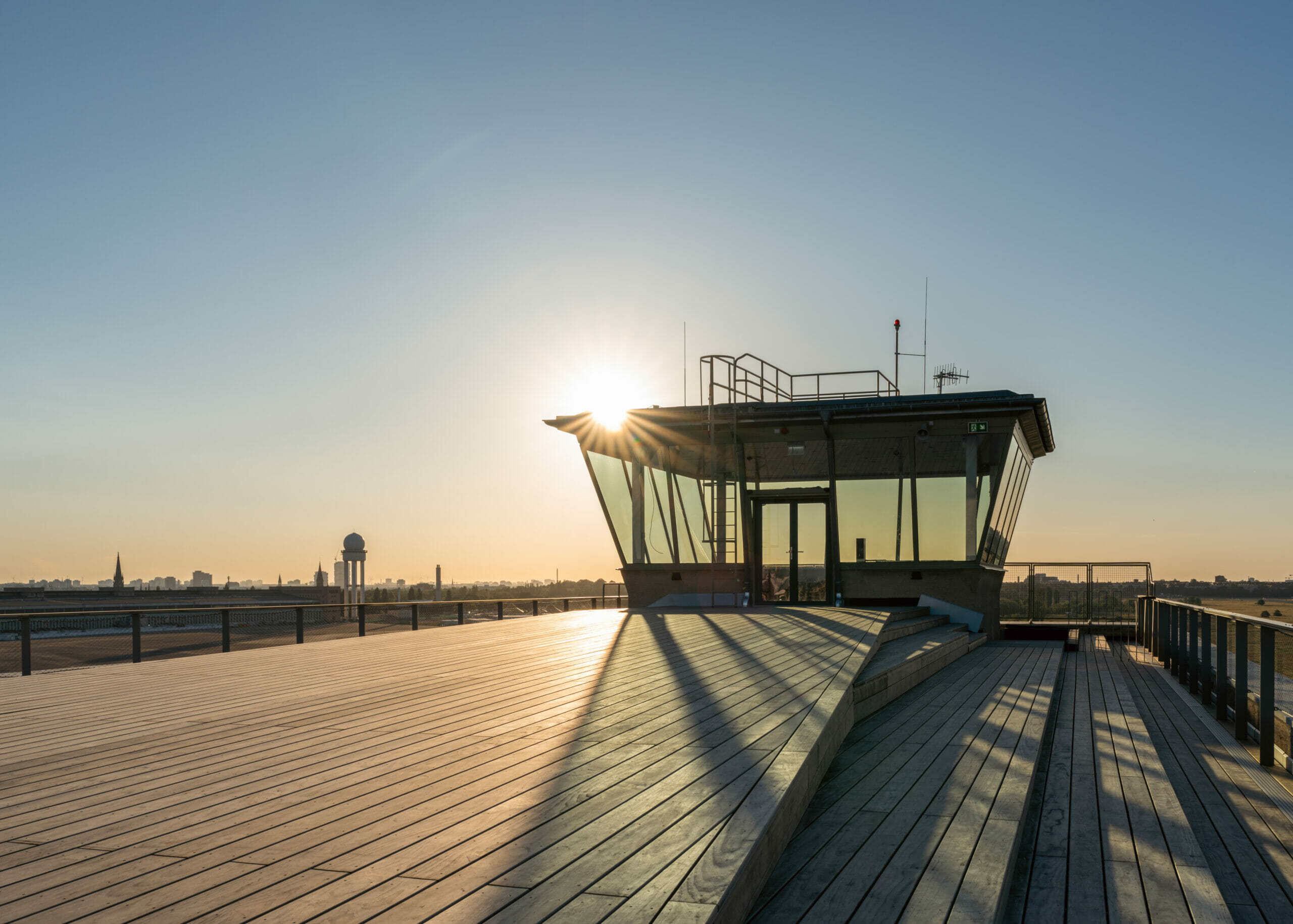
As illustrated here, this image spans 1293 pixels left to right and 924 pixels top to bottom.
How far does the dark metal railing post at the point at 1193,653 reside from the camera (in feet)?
33.3

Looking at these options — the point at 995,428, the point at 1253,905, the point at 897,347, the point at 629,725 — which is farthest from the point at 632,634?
the point at 897,347

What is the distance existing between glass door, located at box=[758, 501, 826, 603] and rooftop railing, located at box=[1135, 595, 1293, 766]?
9.72 meters

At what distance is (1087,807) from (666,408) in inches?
635

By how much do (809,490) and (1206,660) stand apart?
11492 mm

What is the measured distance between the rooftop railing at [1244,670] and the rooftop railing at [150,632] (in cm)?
937

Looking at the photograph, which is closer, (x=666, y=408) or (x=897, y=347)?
(x=666, y=408)

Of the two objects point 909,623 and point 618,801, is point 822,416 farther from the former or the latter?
point 618,801

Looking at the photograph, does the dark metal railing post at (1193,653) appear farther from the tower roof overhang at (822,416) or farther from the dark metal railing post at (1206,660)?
the tower roof overhang at (822,416)

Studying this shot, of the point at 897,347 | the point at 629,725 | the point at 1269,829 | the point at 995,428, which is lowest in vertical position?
the point at 1269,829

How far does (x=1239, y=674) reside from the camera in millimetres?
7430

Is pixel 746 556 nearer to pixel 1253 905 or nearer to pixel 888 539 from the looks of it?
pixel 888 539

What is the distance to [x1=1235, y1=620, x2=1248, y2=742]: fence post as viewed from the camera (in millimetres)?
7156

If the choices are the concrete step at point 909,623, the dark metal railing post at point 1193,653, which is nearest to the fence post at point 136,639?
the concrete step at point 909,623

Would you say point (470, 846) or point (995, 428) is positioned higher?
point (995, 428)
